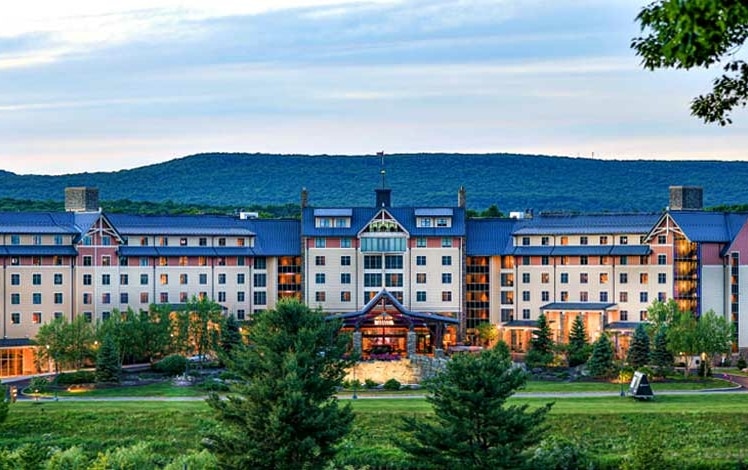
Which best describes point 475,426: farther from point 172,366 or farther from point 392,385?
point 172,366

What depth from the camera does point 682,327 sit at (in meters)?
84.4

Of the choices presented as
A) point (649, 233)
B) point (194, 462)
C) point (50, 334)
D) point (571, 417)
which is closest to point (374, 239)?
point (649, 233)

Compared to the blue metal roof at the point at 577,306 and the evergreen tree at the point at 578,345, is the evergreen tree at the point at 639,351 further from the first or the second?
the blue metal roof at the point at 577,306

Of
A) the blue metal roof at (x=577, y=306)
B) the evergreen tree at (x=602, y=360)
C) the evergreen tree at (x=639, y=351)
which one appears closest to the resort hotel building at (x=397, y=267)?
the blue metal roof at (x=577, y=306)

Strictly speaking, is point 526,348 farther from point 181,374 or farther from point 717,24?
point 717,24

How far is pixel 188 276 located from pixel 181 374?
15.7 metres

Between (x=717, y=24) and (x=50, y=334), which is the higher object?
(x=717, y=24)

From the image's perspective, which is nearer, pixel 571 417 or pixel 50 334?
pixel 571 417

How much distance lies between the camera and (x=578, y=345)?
295 feet

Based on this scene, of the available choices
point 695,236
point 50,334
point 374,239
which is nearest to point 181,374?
point 50,334

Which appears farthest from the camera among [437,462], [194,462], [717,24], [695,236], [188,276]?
[188,276]

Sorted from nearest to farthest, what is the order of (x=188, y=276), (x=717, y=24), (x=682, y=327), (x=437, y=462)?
(x=717, y=24) < (x=437, y=462) < (x=682, y=327) < (x=188, y=276)

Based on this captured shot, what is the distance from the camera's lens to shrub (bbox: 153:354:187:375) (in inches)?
3406

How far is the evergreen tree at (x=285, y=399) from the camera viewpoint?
148 feet
